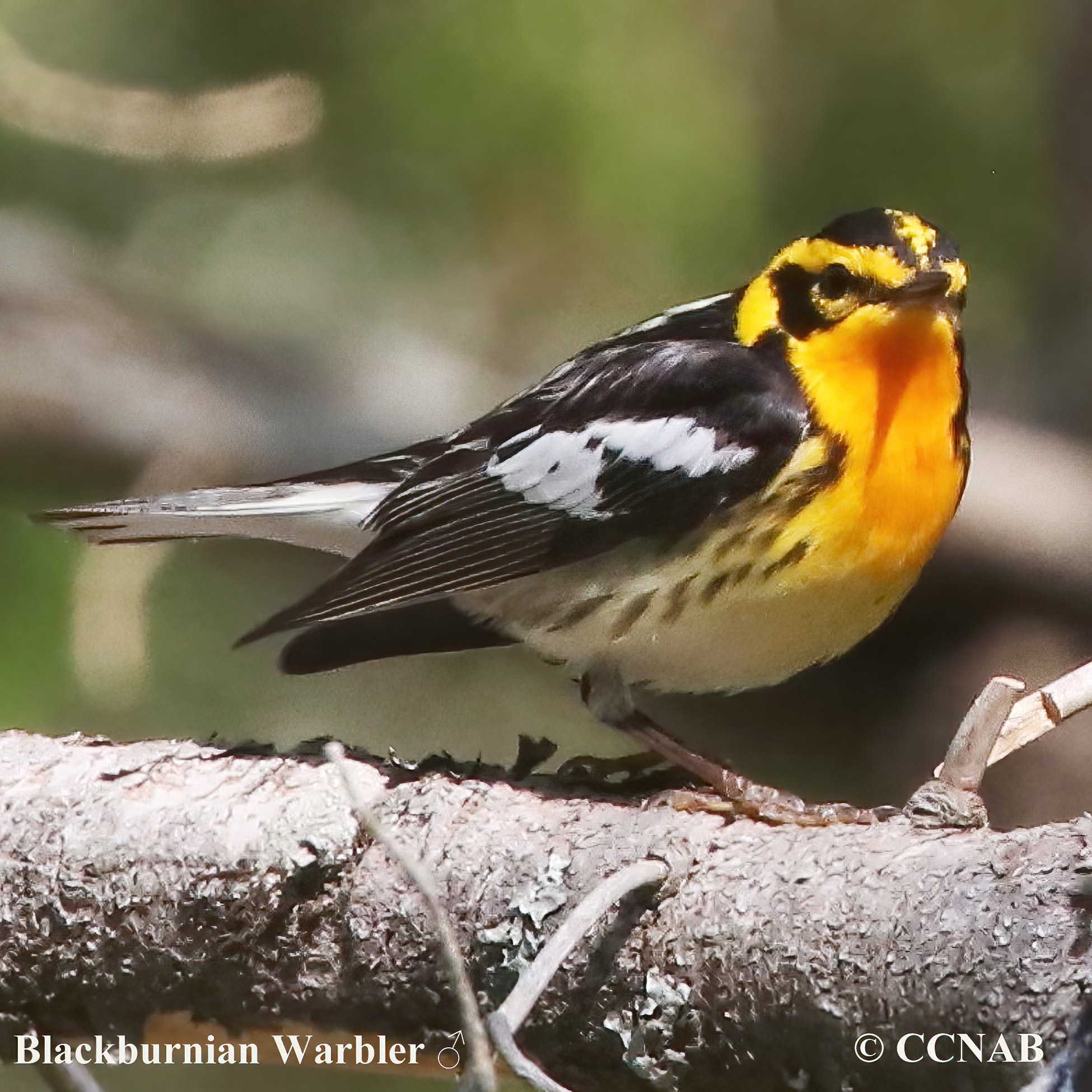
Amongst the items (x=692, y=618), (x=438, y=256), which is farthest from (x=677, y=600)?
(x=438, y=256)

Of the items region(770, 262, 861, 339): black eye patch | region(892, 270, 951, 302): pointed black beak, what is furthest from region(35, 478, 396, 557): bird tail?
region(892, 270, 951, 302): pointed black beak

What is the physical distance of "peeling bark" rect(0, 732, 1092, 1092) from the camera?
5.61 feet

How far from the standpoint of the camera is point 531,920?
2053mm

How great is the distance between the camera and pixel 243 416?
4117 millimetres

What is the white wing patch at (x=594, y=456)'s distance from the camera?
252 cm

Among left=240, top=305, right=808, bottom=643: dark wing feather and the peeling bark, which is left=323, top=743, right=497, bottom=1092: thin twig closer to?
the peeling bark

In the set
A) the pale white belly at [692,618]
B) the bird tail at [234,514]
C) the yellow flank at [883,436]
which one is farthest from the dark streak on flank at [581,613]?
the bird tail at [234,514]

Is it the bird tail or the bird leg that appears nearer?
the bird leg

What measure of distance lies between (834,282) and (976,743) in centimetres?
81

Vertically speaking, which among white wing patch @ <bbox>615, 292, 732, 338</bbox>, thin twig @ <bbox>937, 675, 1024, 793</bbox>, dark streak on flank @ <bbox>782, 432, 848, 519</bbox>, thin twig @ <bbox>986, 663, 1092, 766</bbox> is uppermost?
white wing patch @ <bbox>615, 292, 732, 338</bbox>

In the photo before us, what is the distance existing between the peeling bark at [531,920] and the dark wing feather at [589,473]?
42 centimetres

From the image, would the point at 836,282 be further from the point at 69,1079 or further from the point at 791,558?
the point at 69,1079

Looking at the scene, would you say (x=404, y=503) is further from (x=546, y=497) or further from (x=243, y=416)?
(x=243, y=416)

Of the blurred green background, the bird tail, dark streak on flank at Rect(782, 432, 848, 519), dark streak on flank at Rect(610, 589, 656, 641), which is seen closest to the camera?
dark streak on flank at Rect(782, 432, 848, 519)
